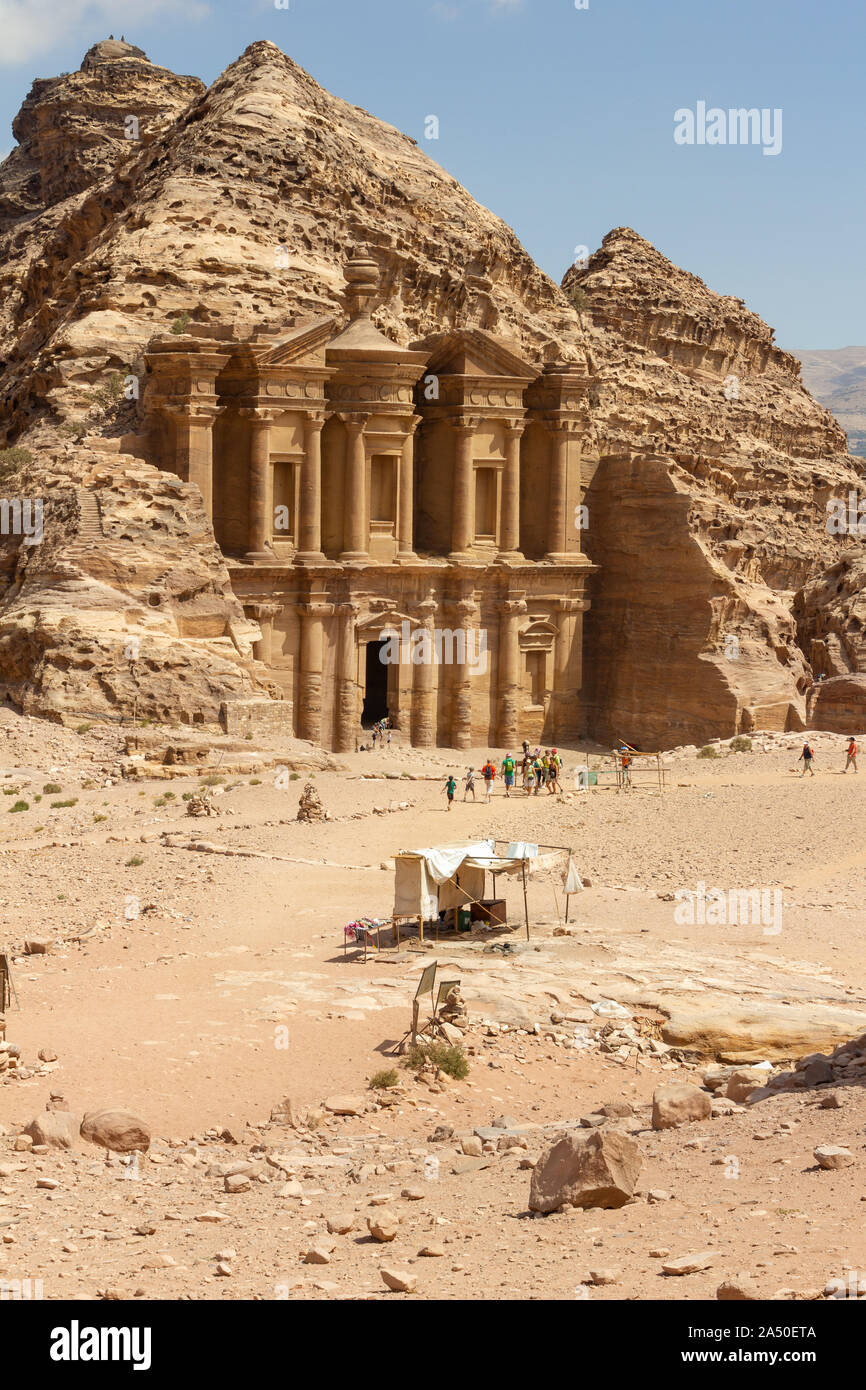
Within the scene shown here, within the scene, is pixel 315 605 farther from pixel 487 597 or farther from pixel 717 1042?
pixel 717 1042

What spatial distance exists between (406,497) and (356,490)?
6.27 feet

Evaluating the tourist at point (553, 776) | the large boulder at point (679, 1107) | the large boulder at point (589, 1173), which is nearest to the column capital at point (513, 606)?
the tourist at point (553, 776)

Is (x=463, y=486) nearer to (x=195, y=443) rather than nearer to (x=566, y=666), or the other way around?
(x=566, y=666)

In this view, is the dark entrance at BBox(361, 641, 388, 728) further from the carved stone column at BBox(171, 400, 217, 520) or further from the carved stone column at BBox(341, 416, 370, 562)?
the carved stone column at BBox(171, 400, 217, 520)

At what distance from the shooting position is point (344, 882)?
85.4ft

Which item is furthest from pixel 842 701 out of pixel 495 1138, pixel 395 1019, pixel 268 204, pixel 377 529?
pixel 495 1138

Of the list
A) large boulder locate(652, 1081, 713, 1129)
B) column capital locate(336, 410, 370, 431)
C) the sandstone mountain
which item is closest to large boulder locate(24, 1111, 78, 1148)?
large boulder locate(652, 1081, 713, 1129)

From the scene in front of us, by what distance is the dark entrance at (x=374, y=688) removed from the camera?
51.7 m

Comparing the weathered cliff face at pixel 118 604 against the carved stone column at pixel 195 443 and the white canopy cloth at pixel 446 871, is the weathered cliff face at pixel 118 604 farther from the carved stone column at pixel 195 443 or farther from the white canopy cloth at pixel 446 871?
the white canopy cloth at pixel 446 871

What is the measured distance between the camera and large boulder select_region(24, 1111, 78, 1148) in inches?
569

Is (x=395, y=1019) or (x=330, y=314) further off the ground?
(x=330, y=314)

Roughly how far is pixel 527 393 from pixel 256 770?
859 inches

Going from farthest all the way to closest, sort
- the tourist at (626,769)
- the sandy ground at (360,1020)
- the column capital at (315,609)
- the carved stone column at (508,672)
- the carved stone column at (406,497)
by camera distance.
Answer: the carved stone column at (508,672) < the carved stone column at (406,497) < the column capital at (315,609) < the tourist at (626,769) < the sandy ground at (360,1020)

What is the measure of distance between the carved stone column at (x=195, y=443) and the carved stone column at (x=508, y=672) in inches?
Result: 428
